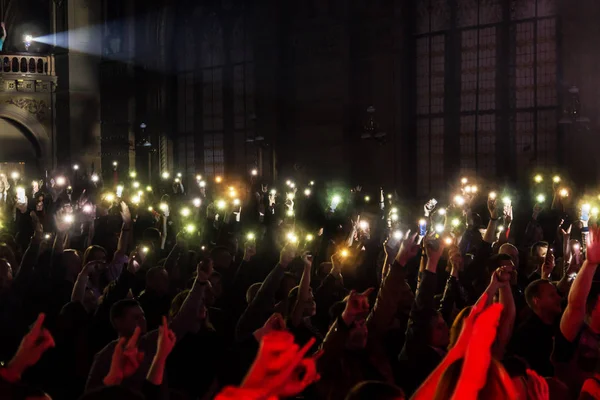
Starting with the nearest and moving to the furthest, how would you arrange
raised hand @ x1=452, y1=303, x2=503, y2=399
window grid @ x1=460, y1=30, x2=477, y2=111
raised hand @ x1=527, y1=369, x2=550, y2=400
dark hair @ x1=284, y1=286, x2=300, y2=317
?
raised hand @ x1=452, y1=303, x2=503, y2=399 → raised hand @ x1=527, y1=369, x2=550, y2=400 → dark hair @ x1=284, y1=286, x2=300, y2=317 → window grid @ x1=460, y1=30, x2=477, y2=111

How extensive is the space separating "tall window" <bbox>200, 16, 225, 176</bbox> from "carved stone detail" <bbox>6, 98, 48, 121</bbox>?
274 inches

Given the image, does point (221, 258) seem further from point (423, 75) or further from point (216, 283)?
point (423, 75)

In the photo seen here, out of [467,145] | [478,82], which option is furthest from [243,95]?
[478,82]

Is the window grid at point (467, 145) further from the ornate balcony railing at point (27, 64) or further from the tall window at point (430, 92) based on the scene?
the ornate balcony railing at point (27, 64)

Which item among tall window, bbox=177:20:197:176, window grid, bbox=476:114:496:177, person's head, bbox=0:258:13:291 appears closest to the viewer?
person's head, bbox=0:258:13:291

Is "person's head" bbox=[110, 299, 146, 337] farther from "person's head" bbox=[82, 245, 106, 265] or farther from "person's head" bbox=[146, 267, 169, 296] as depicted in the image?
"person's head" bbox=[82, 245, 106, 265]

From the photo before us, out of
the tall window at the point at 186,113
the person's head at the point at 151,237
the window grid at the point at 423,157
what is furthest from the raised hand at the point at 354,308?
the tall window at the point at 186,113

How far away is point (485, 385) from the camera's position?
3.40 meters

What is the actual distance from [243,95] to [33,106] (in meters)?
9.39

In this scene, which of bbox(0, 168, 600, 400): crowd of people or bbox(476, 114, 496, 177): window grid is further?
bbox(476, 114, 496, 177): window grid

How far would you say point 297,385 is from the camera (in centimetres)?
374

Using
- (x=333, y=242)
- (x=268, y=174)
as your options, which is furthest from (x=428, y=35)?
(x=333, y=242)

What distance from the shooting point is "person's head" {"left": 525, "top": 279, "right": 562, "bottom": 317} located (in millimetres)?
6461

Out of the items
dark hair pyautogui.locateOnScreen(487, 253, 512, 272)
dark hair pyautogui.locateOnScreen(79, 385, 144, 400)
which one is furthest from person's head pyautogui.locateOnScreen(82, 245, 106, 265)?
dark hair pyautogui.locateOnScreen(79, 385, 144, 400)
